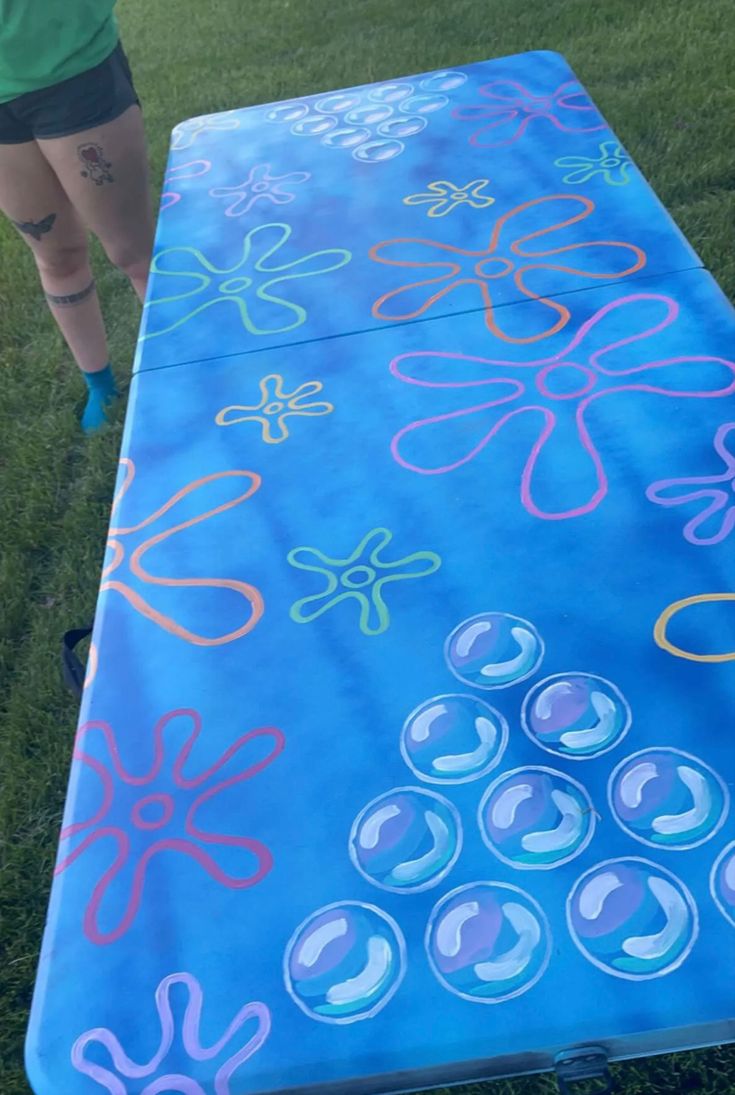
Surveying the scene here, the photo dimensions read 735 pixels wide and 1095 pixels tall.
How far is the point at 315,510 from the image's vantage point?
1.12 metres

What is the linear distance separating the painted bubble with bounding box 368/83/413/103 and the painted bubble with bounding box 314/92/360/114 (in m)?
0.04

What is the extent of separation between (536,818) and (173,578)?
51 cm

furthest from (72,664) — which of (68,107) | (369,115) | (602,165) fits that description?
(369,115)

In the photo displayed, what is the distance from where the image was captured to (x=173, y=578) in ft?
3.54

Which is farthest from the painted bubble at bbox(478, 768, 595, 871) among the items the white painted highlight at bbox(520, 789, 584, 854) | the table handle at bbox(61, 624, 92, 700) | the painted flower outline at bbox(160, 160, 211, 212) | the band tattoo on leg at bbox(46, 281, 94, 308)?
the band tattoo on leg at bbox(46, 281, 94, 308)

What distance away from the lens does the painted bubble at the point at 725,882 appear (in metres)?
0.70

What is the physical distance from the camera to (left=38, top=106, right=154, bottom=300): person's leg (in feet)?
6.02

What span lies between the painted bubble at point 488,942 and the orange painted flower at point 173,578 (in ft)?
1.26

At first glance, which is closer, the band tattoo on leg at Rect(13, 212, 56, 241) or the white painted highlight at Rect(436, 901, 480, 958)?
the white painted highlight at Rect(436, 901, 480, 958)

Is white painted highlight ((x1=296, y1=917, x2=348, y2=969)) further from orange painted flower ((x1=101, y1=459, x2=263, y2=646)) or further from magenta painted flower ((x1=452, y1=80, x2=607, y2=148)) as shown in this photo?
magenta painted flower ((x1=452, y1=80, x2=607, y2=148))

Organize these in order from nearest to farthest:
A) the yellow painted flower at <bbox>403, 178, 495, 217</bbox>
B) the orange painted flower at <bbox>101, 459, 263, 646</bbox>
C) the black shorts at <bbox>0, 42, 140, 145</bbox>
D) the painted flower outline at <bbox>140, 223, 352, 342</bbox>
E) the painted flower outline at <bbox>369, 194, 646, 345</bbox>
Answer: the orange painted flower at <bbox>101, 459, 263, 646</bbox>
the painted flower outline at <bbox>369, 194, 646, 345</bbox>
the painted flower outline at <bbox>140, 223, 352, 342</bbox>
the yellow painted flower at <bbox>403, 178, 495, 217</bbox>
the black shorts at <bbox>0, 42, 140, 145</bbox>

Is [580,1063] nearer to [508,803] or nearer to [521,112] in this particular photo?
[508,803]

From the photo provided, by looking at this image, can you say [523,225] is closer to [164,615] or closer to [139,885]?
[164,615]

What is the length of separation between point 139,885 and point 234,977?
125 mm
